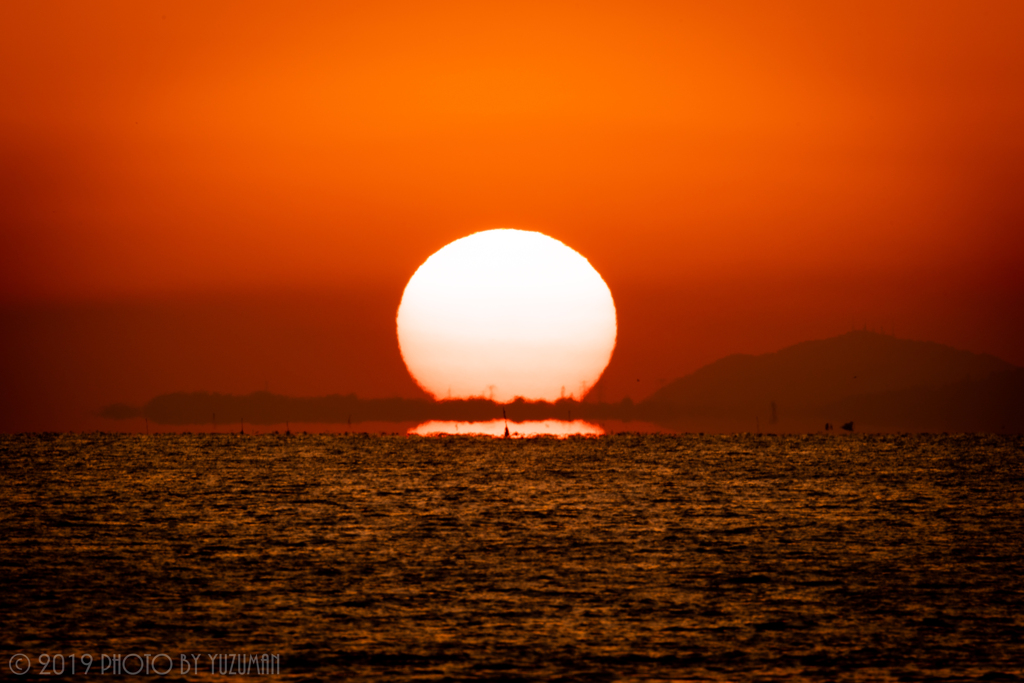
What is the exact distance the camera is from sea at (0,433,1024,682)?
158 feet

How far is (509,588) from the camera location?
67938 millimetres

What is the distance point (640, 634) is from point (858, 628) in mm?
11402

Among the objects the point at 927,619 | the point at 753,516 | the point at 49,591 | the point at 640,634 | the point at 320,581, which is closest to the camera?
the point at 640,634

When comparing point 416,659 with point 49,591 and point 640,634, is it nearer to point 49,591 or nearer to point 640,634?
point 640,634

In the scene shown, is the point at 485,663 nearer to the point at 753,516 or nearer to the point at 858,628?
the point at 858,628

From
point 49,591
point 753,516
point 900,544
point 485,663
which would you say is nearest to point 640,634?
Result: point 485,663

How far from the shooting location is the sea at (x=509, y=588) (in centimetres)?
4828

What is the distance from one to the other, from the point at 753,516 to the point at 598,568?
43.3m

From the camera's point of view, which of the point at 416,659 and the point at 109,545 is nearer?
the point at 416,659

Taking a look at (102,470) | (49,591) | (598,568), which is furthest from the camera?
(102,470)

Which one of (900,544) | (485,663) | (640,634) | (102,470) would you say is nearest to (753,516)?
(900,544)

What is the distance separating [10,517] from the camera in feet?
353

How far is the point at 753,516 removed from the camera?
114688 millimetres

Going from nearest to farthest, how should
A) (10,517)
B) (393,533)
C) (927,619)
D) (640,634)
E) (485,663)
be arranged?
(485,663), (640,634), (927,619), (393,533), (10,517)
